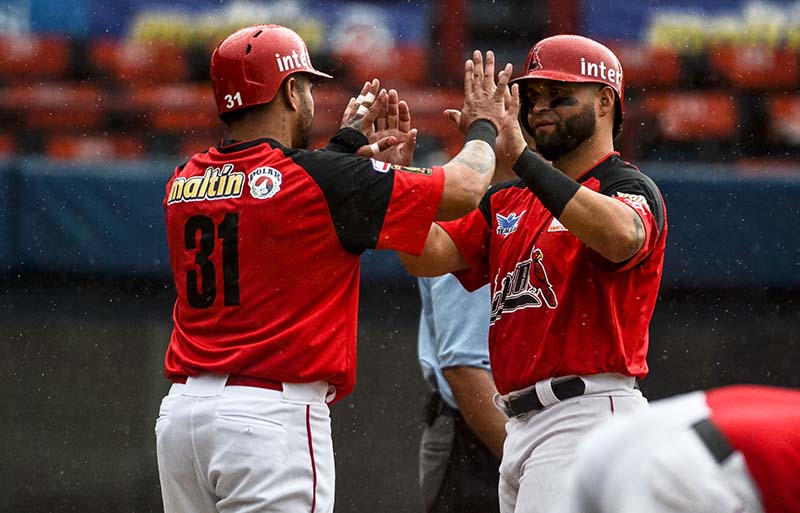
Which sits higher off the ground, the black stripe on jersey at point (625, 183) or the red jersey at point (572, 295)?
the black stripe on jersey at point (625, 183)

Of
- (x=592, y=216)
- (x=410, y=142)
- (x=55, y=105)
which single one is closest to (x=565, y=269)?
(x=592, y=216)

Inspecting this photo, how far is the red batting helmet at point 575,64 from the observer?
3828mm

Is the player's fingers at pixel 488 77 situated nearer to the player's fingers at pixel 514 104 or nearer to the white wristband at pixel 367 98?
the player's fingers at pixel 514 104

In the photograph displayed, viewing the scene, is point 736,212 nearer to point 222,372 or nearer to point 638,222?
point 638,222

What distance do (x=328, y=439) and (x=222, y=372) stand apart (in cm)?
35

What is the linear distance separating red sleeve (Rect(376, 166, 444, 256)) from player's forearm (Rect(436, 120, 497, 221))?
0.10 ft

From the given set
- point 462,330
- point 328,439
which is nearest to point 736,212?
point 462,330

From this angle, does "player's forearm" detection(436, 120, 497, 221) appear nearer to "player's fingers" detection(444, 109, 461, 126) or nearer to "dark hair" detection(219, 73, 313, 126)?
"player's fingers" detection(444, 109, 461, 126)

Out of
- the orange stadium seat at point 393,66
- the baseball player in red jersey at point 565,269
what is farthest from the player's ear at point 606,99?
the orange stadium seat at point 393,66

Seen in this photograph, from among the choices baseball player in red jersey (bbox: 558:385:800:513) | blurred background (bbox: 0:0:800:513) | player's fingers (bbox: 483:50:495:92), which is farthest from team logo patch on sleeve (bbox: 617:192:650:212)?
blurred background (bbox: 0:0:800:513)

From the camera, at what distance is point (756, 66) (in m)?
11.5

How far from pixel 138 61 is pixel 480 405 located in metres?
7.60

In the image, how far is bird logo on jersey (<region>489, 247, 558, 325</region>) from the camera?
363cm

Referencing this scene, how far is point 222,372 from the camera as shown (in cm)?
344
